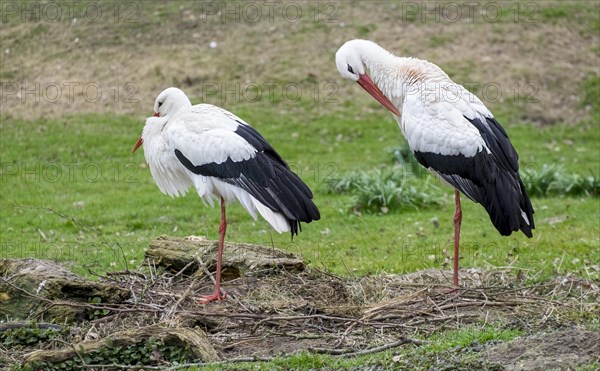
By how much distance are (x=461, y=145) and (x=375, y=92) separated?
1243 mm

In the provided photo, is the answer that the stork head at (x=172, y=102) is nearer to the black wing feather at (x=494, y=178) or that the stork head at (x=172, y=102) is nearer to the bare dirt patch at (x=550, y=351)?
the black wing feather at (x=494, y=178)

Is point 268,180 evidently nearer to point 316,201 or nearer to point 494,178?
point 494,178

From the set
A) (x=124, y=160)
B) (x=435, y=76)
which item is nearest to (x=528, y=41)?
(x=124, y=160)

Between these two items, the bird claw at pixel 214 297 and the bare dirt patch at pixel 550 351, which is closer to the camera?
the bare dirt patch at pixel 550 351

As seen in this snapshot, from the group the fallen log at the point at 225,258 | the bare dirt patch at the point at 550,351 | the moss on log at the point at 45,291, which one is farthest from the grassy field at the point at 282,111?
the bare dirt patch at the point at 550,351

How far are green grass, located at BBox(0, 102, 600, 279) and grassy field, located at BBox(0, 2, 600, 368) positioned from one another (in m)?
0.04

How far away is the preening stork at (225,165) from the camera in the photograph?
305 inches

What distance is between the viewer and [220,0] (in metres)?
20.4

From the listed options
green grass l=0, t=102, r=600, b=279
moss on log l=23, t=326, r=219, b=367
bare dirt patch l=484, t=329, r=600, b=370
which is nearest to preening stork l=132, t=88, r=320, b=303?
green grass l=0, t=102, r=600, b=279

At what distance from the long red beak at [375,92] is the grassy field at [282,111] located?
2.28 m

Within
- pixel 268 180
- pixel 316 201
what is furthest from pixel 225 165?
pixel 316 201

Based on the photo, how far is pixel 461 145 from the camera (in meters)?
7.89

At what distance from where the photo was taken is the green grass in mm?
10398

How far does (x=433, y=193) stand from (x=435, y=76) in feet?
18.5
